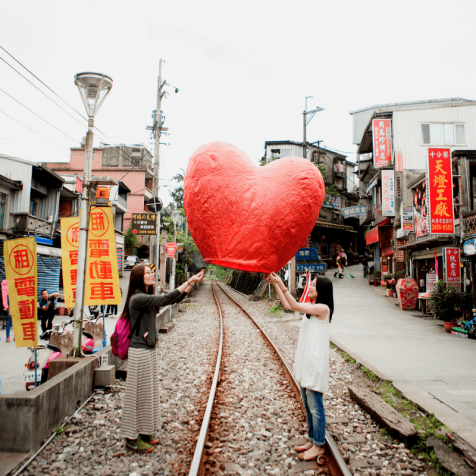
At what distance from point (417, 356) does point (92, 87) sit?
27.7 ft

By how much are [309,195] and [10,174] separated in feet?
60.8

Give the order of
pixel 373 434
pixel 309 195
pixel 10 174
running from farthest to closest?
pixel 10 174 < pixel 373 434 < pixel 309 195

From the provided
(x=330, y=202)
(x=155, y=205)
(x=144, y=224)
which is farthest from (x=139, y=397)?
(x=330, y=202)

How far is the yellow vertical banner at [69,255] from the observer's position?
6319 millimetres

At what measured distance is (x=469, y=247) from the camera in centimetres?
1066

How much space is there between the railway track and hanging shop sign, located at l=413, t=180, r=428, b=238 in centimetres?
961

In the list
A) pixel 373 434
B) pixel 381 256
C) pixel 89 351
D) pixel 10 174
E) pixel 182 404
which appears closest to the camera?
pixel 373 434

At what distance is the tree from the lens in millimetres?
33344

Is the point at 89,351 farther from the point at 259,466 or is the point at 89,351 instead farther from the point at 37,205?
the point at 37,205

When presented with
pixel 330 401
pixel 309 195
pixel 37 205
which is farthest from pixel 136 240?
pixel 309 195

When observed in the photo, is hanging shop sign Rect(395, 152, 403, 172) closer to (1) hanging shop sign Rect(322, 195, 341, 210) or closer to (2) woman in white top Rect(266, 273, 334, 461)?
(1) hanging shop sign Rect(322, 195, 341, 210)

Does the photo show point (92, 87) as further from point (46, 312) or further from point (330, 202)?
point (330, 202)

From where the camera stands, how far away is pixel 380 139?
63.8 ft

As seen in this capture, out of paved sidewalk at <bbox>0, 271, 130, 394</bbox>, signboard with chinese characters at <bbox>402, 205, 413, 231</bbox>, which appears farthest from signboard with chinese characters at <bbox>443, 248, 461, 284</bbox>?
paved sidewalk at <bbox>0, 271, 130, 394</bbox>
